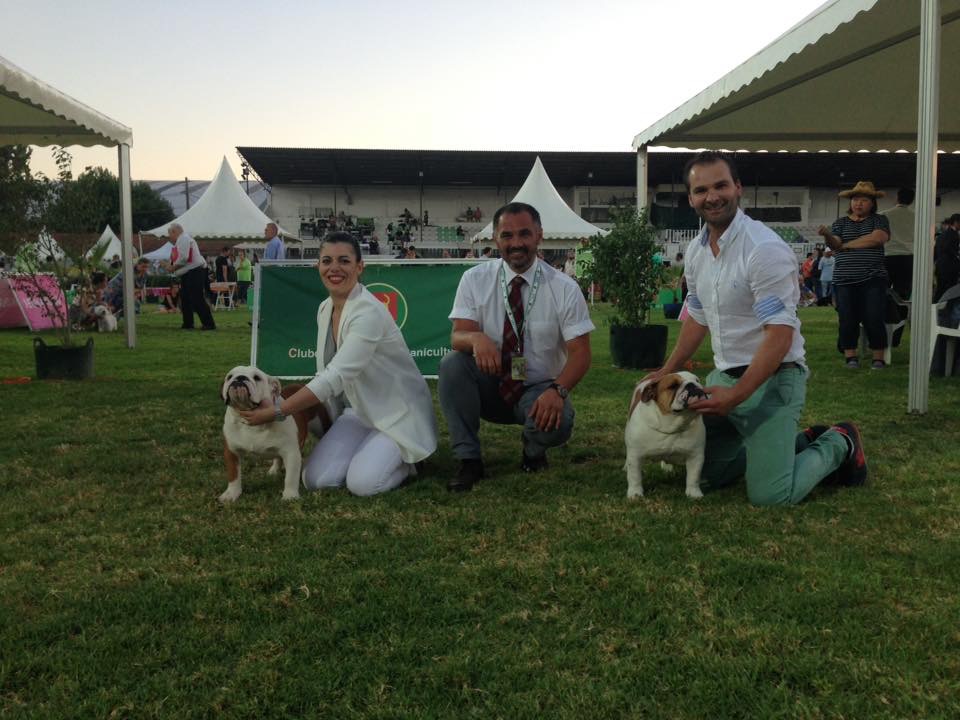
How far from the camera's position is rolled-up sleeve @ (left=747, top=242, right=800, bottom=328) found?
144 inches

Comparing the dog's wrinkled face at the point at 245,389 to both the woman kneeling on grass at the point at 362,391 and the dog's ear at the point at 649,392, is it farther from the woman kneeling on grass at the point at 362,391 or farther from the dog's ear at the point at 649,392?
the dog's ear at the point at 649,392

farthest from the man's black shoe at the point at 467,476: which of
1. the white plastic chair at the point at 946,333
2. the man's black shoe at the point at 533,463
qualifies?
the white plastic chair at the point at 946,333

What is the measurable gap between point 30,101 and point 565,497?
7.53m

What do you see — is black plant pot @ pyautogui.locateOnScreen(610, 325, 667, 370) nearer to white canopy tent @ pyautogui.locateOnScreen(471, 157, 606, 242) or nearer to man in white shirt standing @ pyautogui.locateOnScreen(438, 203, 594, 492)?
man in white shirt standing @ pyautogui.locateOnScreen(438, 203, 594, 492)

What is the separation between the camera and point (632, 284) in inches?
365

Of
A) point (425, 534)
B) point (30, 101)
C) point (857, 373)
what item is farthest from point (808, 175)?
point (425, 534)

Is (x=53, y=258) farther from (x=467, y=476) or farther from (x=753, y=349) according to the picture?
(x=753, y=349)

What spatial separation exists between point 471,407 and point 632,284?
5207 mm

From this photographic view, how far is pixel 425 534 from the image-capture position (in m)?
3.49

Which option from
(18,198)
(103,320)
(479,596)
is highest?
(18,198)

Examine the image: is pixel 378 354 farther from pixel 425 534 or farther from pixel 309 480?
pixel 425 534

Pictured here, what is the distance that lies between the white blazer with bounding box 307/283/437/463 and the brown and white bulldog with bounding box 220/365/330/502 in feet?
1.12

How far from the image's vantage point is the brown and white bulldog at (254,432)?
3.81 metres

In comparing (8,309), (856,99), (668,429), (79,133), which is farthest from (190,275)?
(668,429)
